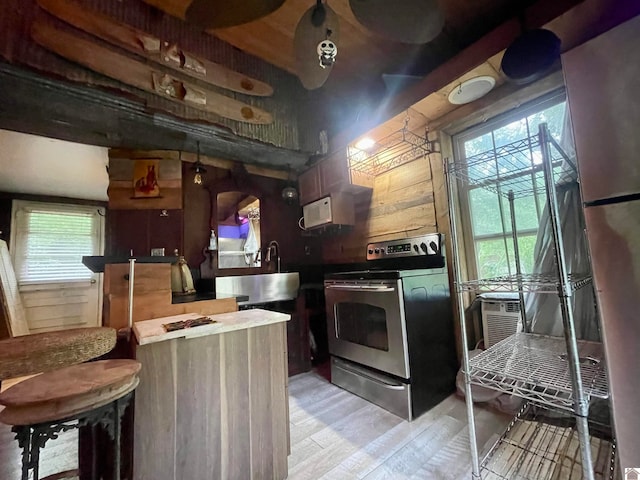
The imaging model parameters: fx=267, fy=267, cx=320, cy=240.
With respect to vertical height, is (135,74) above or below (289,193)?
above

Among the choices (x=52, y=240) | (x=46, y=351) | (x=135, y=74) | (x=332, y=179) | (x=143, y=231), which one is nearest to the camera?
(x=46, y=351)

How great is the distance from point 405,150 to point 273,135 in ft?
4.06

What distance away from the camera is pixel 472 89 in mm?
1821

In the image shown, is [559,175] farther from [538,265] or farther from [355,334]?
[355,334]

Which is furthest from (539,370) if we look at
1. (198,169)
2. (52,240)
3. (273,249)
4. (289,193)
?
(52,240)

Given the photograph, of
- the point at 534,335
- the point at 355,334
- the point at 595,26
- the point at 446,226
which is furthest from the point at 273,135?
the point at 534,335

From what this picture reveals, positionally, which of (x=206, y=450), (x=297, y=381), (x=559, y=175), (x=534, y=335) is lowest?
(x=297, y=381)

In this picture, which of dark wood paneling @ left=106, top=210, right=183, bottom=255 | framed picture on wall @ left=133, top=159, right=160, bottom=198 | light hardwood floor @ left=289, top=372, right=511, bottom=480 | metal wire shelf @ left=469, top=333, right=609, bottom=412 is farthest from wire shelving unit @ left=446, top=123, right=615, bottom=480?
framed picture on wall @ left=133, top=159, right=160, bottom=198

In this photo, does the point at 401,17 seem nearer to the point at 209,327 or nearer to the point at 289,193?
the point at 209,327

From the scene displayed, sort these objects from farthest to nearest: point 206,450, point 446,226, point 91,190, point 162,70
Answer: point 91,190, point 446,226, point 162,70, point 206,450

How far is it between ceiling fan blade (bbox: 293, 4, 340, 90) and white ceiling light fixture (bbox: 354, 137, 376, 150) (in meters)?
1.00

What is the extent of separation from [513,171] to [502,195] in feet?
1.56

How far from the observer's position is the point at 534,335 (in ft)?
5.23

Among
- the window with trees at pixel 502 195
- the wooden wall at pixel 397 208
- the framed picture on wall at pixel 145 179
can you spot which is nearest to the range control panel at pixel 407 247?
the wooden wall at pixel 397 208
